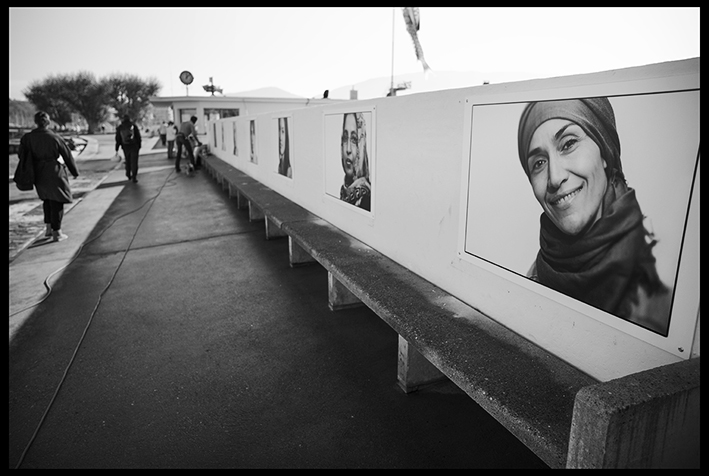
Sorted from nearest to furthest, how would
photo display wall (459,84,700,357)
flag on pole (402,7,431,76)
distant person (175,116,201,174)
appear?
1. photo display wall (459,84,700,357)
2. distant person (175,116,201,174)
3. flag on pole (402,7,431,76)

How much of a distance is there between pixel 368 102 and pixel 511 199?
1941 millimetres

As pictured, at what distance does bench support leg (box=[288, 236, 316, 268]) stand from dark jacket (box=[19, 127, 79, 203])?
357 cm

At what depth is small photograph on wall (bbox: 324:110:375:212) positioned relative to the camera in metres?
4.02

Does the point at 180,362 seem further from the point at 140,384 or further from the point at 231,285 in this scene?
the point at 231,285

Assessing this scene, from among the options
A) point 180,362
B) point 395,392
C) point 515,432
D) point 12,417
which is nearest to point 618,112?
point 515,432

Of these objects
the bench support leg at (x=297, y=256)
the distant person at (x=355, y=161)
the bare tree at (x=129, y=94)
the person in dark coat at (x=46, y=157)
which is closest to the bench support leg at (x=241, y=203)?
the person in dark coat at (x=46, y=157)

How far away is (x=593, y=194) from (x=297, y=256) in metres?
3.81

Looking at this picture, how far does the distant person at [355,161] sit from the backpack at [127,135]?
384 inches

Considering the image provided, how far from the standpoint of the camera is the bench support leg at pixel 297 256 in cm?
528

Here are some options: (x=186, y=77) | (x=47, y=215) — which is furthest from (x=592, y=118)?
(x=186, y=77)

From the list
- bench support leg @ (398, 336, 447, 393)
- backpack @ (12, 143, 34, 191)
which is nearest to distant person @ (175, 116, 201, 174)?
backpack @ (12, 143, 34, 191)

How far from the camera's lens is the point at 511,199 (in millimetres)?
2369

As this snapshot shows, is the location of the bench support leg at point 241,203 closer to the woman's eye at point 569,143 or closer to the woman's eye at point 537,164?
the woman's eye at point 537,164

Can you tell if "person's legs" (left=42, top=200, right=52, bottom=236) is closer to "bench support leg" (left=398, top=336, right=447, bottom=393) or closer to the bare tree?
"bench support leg" (left=398, top=336, right=447, bottom=393)
